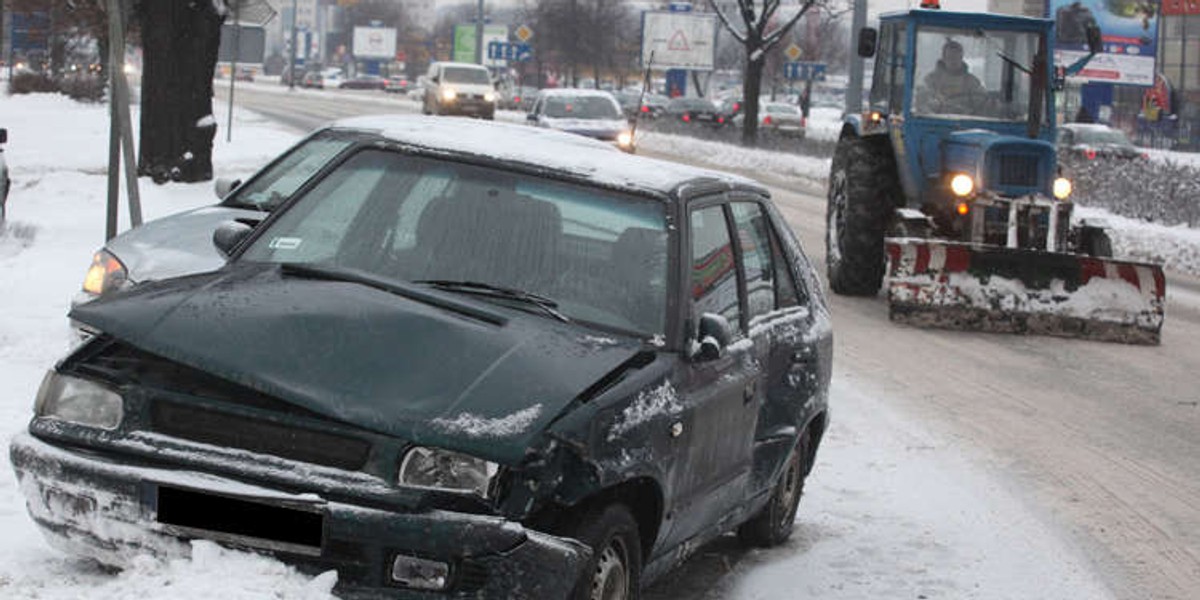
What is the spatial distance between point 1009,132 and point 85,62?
64823mm

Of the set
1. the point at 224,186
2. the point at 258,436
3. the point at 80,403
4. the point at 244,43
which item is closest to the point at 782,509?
the point at 258,436

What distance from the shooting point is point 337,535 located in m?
4.52

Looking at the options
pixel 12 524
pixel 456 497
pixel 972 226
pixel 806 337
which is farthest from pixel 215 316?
pixel 972 226

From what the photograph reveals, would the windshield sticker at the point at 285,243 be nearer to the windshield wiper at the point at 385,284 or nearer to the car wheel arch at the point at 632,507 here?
the windshield wiper at the point at 385,284

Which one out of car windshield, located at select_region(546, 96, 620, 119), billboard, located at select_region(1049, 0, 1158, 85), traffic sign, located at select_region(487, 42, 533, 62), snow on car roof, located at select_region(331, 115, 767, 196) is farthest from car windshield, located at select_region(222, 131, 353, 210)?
traffic sign, located at select_region(487, 42, 533, 62)

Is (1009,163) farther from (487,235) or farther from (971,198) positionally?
(487,235)

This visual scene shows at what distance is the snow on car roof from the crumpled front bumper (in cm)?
164

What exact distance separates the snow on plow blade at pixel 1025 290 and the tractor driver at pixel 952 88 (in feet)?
7.29

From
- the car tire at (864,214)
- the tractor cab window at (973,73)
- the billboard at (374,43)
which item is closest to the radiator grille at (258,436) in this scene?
the car tire at (864,214)

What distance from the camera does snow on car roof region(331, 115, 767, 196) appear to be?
5.93 m

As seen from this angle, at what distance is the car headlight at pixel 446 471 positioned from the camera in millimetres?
4562

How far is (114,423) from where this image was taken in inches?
193

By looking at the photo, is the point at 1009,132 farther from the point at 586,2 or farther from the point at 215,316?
the point at 586,2

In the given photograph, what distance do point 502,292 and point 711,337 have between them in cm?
63
